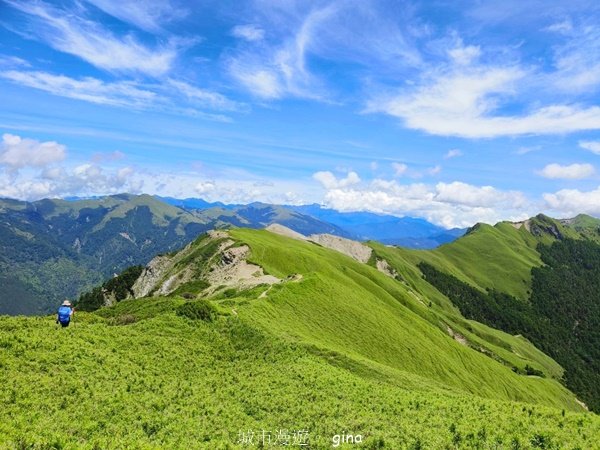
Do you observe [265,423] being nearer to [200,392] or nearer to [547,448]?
[200,392]

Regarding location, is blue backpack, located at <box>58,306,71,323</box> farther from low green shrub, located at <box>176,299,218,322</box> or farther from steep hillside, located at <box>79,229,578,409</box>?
steep hillside, located at <box>79,229,578,409</box>

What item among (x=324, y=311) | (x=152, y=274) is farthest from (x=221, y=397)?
(x=152, y=274)

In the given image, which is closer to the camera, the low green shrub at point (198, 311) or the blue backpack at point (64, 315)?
the blue backpack at point (64, 315)

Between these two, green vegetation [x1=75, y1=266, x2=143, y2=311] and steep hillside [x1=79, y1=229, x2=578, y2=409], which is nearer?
steep hillside [x1=79, y1=229, x2=578, y2=409]

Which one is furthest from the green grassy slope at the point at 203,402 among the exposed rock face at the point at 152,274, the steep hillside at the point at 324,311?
the exposed rock face at the point at 152,274

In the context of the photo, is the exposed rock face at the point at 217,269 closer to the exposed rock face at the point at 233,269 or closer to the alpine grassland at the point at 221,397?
the exposed rock face at the point at 233,269

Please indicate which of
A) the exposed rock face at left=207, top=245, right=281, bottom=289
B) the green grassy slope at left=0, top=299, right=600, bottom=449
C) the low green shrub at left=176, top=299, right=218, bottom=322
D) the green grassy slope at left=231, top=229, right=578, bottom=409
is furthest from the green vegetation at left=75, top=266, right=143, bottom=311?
the green grassy slope at left=0, top=299, right=600, bottom=449

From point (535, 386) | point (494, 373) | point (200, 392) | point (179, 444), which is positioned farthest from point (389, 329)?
point (535, 386)

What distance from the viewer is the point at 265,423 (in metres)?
26.3

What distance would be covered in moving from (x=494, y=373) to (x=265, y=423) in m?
107

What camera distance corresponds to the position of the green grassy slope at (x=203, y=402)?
22.2 m

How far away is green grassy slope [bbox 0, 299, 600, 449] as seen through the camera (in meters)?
22.2

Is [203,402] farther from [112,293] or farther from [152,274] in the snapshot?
[112,293]

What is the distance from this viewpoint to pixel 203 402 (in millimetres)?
28422
